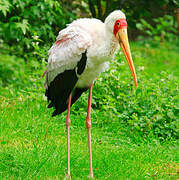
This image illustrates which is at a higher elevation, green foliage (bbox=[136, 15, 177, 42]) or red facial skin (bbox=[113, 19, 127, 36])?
red facial skin (bbox=[113, 19, 127, 36])

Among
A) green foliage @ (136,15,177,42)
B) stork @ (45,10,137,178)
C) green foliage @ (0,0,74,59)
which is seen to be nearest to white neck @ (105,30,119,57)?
stork @ (45,10,137,178)

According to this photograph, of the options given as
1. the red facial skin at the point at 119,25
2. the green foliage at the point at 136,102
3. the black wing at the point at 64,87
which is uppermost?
the red facial skin at the point at 119,25

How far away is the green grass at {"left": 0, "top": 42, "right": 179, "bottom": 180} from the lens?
3.35 metres

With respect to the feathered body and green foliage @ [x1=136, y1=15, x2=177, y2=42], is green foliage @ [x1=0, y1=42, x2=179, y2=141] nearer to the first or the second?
the feathered body

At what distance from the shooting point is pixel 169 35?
1082 centimetres

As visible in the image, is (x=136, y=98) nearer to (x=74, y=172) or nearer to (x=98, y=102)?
(x=98, y=102)

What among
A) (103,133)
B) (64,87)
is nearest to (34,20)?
(103,133)

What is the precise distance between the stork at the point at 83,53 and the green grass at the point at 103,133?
0.24 metres

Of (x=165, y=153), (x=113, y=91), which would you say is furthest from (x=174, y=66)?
(x=165, y=153)

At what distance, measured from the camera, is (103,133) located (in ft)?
14.4

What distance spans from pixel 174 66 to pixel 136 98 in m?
4.49

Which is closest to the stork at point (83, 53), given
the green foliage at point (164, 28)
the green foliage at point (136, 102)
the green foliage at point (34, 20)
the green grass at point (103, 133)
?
A: the green grass at point (103, 133)

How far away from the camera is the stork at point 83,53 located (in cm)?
315

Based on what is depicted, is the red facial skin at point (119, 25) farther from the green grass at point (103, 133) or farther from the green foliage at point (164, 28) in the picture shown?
the green foliage at point (164, 28)
